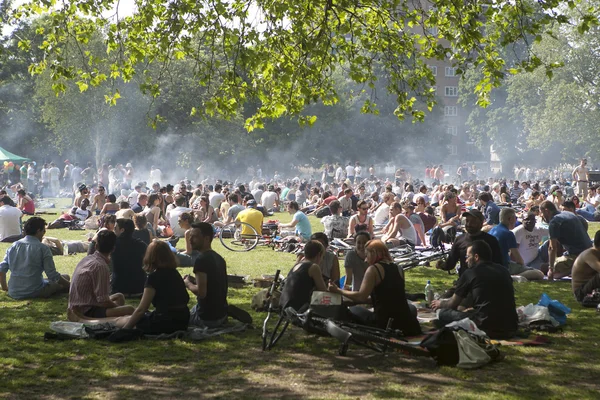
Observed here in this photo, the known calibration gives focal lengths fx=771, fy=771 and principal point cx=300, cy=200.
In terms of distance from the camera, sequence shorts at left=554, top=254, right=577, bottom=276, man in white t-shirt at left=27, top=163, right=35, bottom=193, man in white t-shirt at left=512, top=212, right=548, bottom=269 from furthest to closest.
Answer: man in white t-shirt at left=27, top=163, right=35, bottom=193, man in white t-shirt at left=512, top=212, right=548, bottom=269, shorts at left=554, top=254, right=577, bottom=276

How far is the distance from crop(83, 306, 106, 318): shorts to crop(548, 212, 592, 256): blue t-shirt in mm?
7373

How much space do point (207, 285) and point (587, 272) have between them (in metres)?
5.31

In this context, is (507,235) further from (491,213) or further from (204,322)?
(204,322)

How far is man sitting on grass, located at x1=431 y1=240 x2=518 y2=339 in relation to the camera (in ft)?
26.9

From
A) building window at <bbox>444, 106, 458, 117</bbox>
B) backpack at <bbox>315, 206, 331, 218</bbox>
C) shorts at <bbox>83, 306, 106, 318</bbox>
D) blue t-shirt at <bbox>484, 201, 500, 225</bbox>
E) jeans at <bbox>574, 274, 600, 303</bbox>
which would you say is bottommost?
shorts at <bbox>83, 306, 106, 318</bbox>

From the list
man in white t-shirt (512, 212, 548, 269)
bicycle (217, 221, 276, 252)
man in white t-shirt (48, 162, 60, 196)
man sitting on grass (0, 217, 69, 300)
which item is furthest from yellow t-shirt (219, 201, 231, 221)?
man in white t-shirt (48, 162, 60, 196)

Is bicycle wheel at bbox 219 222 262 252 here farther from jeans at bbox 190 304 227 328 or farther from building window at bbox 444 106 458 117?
building window at bbox 444 106 458 117

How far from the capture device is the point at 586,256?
10.3m

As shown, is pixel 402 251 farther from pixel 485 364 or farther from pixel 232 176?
pixel 232 176

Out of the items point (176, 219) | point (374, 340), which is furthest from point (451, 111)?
point (374, 340)

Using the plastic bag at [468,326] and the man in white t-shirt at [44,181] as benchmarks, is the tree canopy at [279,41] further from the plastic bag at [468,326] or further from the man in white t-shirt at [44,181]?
the man in white t-shirt at [44,181]

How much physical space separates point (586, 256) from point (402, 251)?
5.05m

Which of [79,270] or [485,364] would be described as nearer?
[485,364]

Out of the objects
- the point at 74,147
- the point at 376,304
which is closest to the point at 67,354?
the point at 376,304
